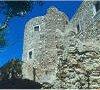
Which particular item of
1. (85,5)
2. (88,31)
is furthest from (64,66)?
(85,5)

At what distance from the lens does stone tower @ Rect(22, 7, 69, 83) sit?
97.5 ft

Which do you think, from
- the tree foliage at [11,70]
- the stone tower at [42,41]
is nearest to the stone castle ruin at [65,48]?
the stone tower at [42,41]

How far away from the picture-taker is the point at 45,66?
29453mm

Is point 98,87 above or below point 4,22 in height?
below

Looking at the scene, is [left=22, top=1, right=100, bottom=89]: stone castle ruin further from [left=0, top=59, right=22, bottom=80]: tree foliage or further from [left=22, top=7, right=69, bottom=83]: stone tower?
[left=0, top=59, right=22, bottom=80]: tree foliage

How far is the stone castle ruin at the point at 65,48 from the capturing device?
550 inches

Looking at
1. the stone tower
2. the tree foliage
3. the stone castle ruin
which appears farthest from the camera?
the stone tower

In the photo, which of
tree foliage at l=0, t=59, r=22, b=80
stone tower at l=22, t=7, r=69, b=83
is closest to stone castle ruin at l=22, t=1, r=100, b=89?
→ stone tower at l=22, t=7, r=69, b=83

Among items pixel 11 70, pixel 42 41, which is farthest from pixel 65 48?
pixel 42 41

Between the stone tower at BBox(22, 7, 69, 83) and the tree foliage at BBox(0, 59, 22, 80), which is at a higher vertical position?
the stone tower at BBox(22, 7, 69, 83)

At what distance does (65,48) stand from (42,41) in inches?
646

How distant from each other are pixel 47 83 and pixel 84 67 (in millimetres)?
1925

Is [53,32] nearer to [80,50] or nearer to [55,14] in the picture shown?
[55,14]

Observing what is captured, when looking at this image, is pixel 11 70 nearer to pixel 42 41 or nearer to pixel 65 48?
pixel 65 48
